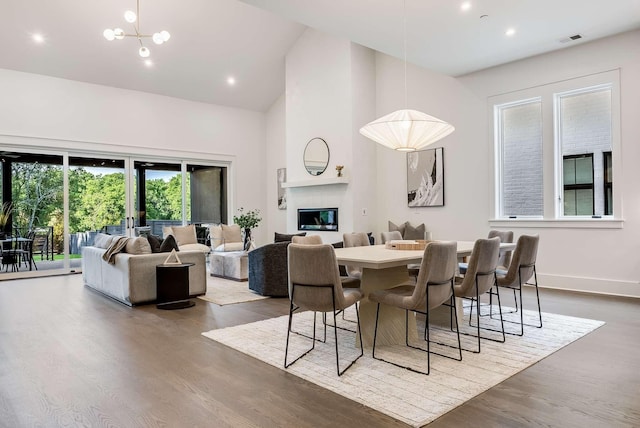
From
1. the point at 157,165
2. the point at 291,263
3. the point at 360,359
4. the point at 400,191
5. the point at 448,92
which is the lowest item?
the point at 360,359

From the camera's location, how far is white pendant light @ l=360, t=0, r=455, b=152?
4141mm

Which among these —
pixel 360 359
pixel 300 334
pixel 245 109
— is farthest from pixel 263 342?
pixel 245 109

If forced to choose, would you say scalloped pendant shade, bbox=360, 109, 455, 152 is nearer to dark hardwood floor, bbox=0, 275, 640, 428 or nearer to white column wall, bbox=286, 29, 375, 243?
dark hardwood floor, bbox=0, 275, 640, 428

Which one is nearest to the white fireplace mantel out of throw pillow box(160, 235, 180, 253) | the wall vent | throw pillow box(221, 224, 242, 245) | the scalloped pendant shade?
throw pillow box(221, 224, 242, 245)

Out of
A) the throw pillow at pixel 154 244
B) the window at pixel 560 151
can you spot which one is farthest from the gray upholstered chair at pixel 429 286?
the window at pixel 560 151

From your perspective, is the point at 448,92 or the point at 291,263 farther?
the point at 448,92

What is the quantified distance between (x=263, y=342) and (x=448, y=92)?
5.50 metres

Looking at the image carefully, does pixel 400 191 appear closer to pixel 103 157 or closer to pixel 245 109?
pixel 245 109

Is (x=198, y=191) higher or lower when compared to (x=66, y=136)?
lower

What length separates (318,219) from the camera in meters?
8.57

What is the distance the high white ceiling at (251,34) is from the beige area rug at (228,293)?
11.3 ft

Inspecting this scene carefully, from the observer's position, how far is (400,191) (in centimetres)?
808

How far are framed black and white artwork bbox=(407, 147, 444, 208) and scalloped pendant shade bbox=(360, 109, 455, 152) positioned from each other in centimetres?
315

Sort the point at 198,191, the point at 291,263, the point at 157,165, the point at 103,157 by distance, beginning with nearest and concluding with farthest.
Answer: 1. the point at 291,263
2. the point at 103,157
3. the point at 157,165
4. the point at 198,191
